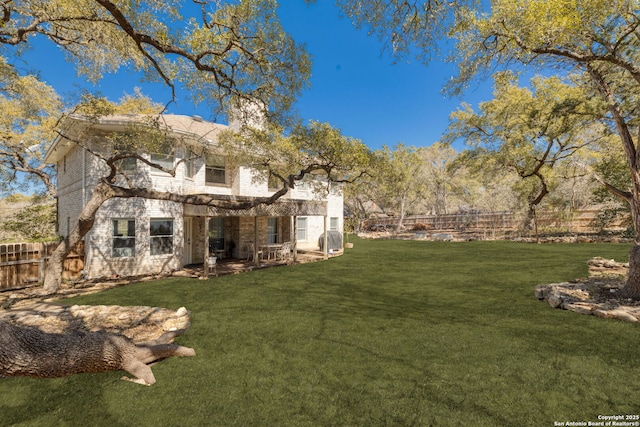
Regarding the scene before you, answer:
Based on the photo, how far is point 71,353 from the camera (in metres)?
3.73

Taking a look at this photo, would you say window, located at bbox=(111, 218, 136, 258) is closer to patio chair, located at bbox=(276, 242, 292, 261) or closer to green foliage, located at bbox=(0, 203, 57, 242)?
patio chair, located at bbox=(276, 242, 292, 261)

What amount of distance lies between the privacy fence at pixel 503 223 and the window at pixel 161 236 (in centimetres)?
2294

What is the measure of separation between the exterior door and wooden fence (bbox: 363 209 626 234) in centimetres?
2368

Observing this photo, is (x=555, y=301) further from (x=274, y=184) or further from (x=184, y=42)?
(x=274, y=184)

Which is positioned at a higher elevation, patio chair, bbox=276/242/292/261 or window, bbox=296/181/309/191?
window, bbox=296/181/309/191

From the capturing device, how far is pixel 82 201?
11.3m

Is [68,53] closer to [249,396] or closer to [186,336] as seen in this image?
[186,336]

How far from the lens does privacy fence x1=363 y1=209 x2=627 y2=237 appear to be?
21609mm

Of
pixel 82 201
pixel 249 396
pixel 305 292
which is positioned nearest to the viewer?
pixel 249 396

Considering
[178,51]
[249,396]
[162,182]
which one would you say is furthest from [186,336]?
[162,182]

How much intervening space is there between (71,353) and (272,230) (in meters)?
13.4

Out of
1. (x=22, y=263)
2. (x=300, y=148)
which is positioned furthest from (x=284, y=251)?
(x=22, y=263)

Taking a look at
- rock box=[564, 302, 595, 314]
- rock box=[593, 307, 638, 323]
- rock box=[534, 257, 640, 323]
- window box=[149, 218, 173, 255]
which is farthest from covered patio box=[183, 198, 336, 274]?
rock box=[593, 307, 638, 323]

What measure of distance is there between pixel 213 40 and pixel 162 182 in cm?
732
